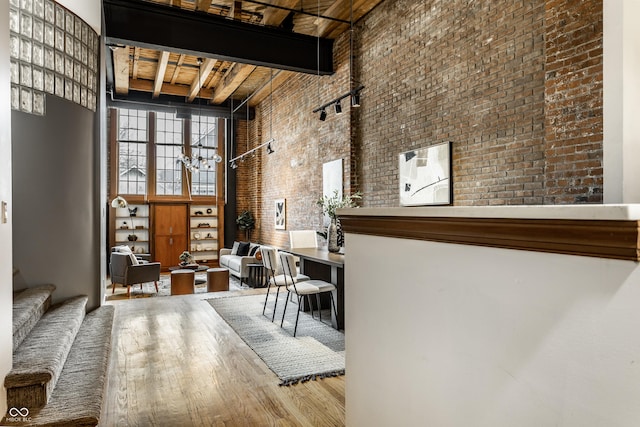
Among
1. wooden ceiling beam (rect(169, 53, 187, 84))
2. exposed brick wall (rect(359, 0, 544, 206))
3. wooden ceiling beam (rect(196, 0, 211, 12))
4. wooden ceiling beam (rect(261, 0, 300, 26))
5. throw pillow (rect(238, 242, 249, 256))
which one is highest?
wooden ceiling beam (rect(169, 53, 187, 84))

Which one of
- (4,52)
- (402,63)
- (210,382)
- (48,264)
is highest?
(402,63)

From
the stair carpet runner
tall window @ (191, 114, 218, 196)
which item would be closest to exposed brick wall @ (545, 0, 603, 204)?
the stair carpet runner

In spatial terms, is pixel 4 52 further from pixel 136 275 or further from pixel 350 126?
pixel 136 275

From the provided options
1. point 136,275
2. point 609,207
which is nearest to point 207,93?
point 136,275

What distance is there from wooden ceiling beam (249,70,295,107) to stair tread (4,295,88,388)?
656 centimetres

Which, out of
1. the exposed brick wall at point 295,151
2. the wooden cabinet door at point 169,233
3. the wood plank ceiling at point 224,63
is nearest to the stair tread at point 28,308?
the wood plank ceiling at point 224,63

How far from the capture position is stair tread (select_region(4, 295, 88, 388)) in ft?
8.19

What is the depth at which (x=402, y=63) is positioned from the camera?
5.67 metres

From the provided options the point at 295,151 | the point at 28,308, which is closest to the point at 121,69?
the point at 295,151

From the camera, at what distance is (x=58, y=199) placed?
4328 millimetres

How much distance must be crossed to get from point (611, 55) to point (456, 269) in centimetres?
118

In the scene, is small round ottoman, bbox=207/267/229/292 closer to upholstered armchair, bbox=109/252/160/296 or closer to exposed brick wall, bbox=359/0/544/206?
upholstered armchair, bbox=109/252/160/296

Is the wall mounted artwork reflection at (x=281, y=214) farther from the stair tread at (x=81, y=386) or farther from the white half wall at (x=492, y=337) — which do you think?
the white half wall at (x=492, y=337)

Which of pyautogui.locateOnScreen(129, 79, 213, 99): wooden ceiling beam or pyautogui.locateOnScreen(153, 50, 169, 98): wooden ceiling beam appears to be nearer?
pyautogui.locateOnScreen(153, 50, 169, 98): wooden ceiling beam
